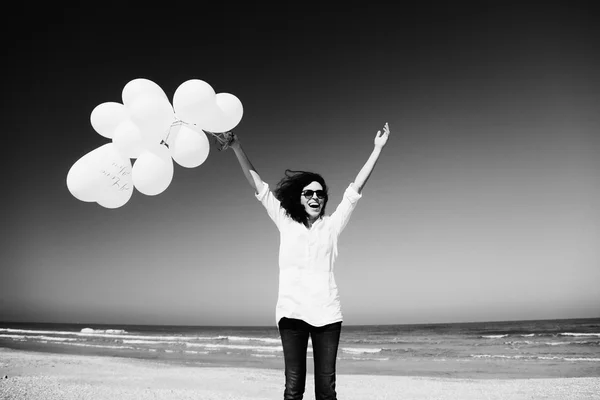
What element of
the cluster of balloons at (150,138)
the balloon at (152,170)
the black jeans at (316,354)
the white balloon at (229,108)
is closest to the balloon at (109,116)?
the cluster of balloons at (150,138)

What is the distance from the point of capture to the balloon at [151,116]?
264 centimetres

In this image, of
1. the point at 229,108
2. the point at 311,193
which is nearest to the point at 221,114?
the point at 229,108

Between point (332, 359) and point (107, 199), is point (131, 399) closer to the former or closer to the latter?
point (107, 199)

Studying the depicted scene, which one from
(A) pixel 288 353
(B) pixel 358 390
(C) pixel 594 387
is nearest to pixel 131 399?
(B) pixel 358 390

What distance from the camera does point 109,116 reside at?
9.70 feet

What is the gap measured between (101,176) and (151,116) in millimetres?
495

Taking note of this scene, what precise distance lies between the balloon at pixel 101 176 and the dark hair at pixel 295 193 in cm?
100

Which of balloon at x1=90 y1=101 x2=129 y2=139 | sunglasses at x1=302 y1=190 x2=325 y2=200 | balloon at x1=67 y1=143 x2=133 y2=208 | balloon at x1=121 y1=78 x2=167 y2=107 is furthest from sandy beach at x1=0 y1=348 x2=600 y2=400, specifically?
balloon at x1=121 y1=78 x2=167 y2=107

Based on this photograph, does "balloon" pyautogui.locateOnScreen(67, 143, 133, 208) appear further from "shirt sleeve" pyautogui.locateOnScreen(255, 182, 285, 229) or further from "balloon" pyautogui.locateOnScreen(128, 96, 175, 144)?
"shirt sleeve" pyautogui.locateOnScreen(255, 182, 285, 229)

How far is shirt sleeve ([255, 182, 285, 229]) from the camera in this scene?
262 cm

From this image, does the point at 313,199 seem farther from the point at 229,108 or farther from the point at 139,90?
the point at 139,90

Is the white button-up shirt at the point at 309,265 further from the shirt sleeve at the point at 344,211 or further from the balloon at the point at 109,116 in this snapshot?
the balloon at the point at 109,116

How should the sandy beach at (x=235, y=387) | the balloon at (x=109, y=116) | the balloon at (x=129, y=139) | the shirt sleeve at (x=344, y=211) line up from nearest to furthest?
1. the shirt sleeve at (x=344, y=211)
2. the balloon at (x=129, y=139)
3. the balloon at (x=109, y=116)
4. the sandy beach at (x=235, y=387)

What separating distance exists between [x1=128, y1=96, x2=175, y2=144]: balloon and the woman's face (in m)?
0.95
